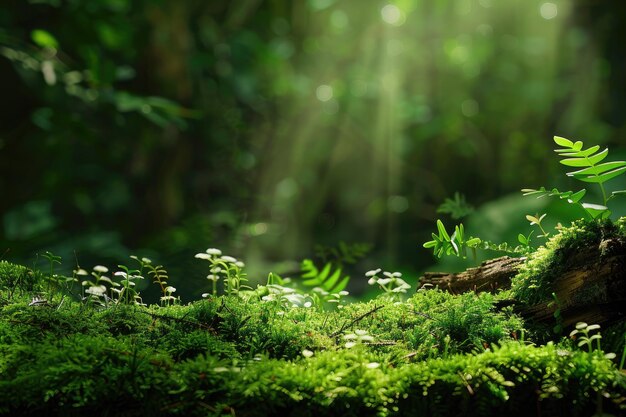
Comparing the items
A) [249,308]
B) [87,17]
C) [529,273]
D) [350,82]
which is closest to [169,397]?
[249,308]

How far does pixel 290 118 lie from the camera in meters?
5.70

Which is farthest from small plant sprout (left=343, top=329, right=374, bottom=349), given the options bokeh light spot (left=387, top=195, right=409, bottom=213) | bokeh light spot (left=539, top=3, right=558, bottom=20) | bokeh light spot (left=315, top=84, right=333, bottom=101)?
bokeh light spot (left=539, top=3, right=558, bottom=20)

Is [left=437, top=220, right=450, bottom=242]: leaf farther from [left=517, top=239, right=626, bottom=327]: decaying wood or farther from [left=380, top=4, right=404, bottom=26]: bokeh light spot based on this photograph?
[left=380, top=4, right=404, bottom=26]: bokeh light spot

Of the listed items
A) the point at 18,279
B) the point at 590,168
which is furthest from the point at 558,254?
the point at 18,279

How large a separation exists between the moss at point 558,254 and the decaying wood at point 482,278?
15 cm

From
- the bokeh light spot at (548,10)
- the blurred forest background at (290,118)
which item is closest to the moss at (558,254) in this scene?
the blurred forest background at (290,118)

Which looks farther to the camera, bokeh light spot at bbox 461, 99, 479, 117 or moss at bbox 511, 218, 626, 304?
bokeh light spot at bbox 461, 99, 479, 117

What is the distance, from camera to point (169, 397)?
1.20 metres

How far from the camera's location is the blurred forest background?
13.6 feet

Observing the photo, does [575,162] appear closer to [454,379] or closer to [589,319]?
[589,319]

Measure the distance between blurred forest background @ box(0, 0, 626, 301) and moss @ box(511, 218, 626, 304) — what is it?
6.77 ft

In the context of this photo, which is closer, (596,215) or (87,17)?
(596,215)

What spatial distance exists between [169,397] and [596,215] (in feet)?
3.97

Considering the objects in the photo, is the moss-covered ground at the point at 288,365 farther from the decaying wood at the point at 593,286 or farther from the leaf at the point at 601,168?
the leaf at the point at 601,168
